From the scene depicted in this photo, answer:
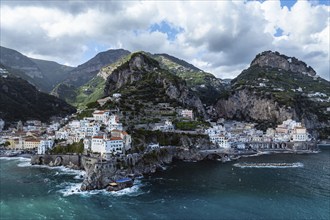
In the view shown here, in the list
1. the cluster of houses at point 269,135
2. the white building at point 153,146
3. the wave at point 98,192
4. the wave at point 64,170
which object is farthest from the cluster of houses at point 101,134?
the cluster of houses at point 269,135

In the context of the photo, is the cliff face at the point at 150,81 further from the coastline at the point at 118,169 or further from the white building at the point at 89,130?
the white building at the point at 89,130

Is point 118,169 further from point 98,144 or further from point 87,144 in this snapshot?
point 87,144

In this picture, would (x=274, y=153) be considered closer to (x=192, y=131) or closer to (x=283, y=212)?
(x=192, y=131)

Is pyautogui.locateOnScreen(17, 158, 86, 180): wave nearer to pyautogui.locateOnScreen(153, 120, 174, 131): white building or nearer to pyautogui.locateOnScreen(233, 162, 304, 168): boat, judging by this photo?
pyautogui.locateOnScreen(153, 120, 174, 131): white building

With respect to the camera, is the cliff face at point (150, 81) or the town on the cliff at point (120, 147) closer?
the town on the cliff at point (120, 147)

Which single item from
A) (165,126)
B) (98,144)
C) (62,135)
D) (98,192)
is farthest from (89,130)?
(98,192)

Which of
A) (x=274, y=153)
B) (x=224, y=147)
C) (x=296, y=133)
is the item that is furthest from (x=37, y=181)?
(x=296, y=133)
